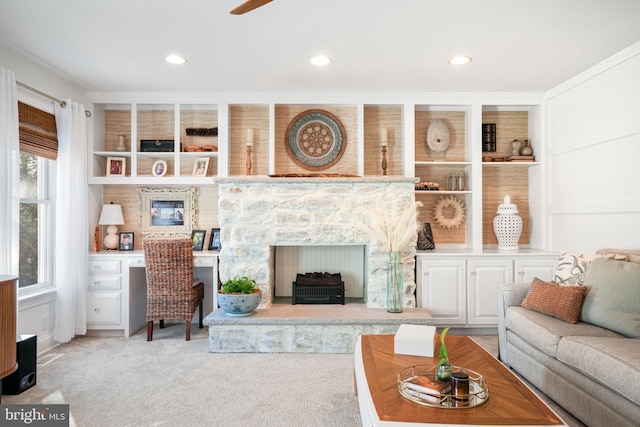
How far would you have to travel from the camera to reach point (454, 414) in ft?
5.31

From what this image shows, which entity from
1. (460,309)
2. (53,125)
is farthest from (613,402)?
(53,125)

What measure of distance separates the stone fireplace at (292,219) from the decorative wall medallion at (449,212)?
0.75 metres

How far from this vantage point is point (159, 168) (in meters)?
4.63

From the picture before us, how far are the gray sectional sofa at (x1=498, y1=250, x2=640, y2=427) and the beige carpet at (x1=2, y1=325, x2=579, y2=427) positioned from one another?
0.92 meters

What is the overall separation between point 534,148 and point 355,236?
236 centimetres

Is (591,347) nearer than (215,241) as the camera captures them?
Yes

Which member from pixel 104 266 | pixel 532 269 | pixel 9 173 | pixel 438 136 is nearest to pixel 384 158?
pixel 438 136

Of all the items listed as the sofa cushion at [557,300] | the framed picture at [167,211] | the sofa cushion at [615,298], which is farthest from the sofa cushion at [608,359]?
the framed picture at [167,211]

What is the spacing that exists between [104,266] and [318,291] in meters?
2.19

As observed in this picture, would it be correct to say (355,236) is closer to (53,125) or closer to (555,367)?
(555,367)

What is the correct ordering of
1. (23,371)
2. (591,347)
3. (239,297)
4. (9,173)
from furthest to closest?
(239,297) → (9,173) → (23,371) → (591,347)

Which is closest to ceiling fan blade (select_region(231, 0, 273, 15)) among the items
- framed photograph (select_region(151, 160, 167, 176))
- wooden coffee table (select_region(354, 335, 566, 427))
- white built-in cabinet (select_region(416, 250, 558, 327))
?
wooden coffee table (select_region(354, 335, 566, 427))

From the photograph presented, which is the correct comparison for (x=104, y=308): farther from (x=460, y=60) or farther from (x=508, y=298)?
(x=460, y=60)

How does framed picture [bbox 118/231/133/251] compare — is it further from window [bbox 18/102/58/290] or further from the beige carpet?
the beige carpet
